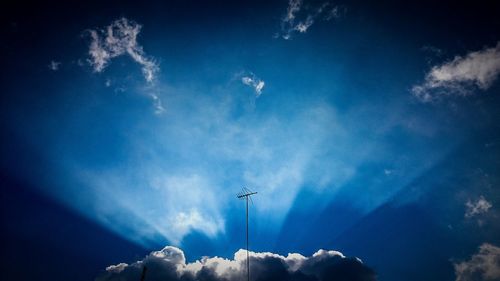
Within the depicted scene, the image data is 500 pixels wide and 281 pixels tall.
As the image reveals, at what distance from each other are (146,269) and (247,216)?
1865cm

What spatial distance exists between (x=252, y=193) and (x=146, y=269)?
2101 centimetres

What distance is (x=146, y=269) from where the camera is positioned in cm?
4575

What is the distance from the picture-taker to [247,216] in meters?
43.4

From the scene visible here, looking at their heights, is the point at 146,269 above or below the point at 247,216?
below

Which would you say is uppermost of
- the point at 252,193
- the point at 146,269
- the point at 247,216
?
the point at 252,193

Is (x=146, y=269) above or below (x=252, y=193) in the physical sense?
below

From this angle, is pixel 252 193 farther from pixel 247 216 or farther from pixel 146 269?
pixel 146 269

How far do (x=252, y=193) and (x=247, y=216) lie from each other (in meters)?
3.52

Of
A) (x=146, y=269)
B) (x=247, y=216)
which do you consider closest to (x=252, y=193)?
(x=247, y=216)

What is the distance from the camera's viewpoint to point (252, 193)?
4425 centimetres

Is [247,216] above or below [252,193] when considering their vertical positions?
below
